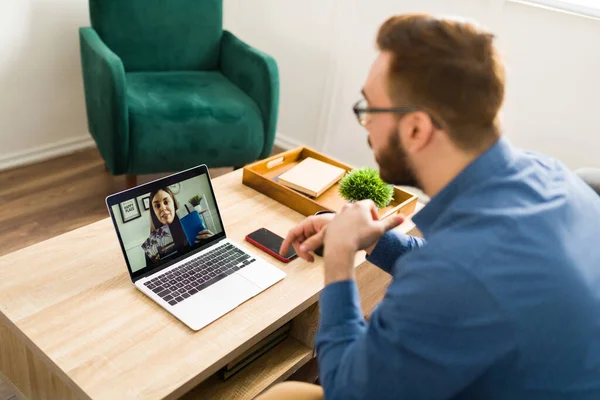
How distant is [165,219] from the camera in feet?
4.34

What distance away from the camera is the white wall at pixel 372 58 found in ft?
7.36

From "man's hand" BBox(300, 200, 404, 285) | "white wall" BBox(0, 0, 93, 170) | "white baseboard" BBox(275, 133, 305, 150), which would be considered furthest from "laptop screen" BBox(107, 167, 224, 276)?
"white baseboard" BBox(275, 133, 305, 150)

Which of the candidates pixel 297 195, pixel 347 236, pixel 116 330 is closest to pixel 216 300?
pixel 116 330

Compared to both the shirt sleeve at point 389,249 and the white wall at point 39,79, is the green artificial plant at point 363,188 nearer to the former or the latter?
the shirt sleeve at point 389,249

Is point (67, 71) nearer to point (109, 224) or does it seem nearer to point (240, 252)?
point (109, 224)

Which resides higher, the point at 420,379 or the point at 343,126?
the point at 420,379

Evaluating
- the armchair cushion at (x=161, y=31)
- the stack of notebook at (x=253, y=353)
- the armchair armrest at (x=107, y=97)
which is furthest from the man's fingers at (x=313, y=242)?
the armchair cushion at (x=161, y=31)

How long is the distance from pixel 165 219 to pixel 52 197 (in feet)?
4.33

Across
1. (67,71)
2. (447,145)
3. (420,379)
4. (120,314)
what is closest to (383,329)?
(420,379)

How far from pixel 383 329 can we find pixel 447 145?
0.32 m

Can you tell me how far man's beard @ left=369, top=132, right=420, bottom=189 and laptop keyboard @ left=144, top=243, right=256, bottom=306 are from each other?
0.51 meters

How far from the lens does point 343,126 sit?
295cm

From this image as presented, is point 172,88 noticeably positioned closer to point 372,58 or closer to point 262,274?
point 372,58

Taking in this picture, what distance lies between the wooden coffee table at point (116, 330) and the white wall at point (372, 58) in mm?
1295
